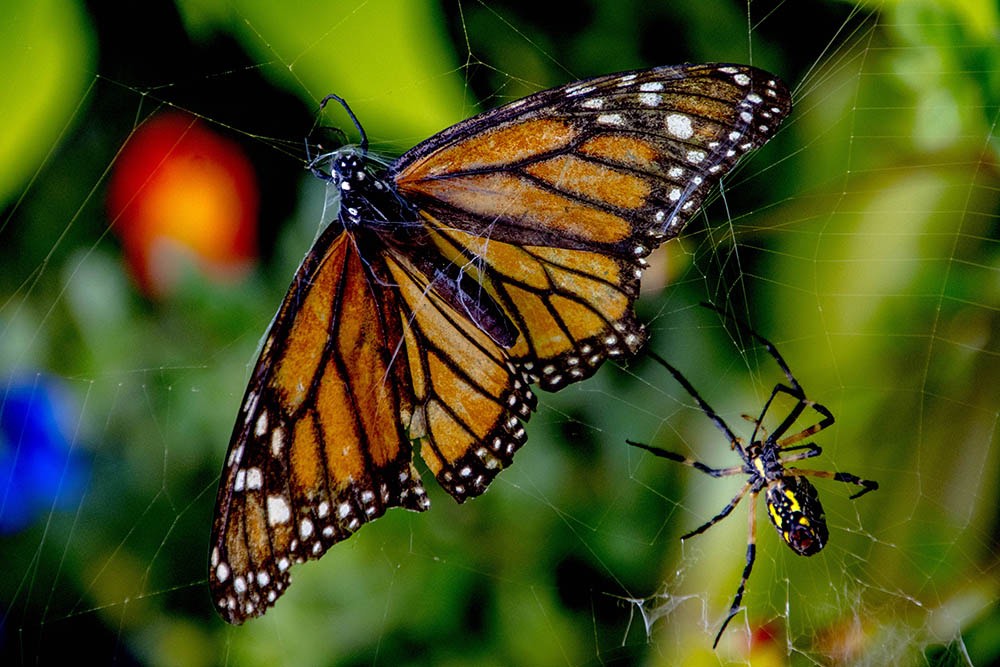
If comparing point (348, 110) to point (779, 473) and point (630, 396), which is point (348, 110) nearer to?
point (630, 396)

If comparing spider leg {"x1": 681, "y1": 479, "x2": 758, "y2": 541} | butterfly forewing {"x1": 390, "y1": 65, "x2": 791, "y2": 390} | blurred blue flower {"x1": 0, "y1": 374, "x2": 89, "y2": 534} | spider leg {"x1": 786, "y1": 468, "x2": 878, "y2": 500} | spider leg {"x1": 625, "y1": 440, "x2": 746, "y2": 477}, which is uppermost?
butterfly forewing {"x1": 390, "y1": 65, "x2": 791, "y2": 390}

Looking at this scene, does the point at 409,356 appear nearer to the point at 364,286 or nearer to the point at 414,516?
the point at 364,286

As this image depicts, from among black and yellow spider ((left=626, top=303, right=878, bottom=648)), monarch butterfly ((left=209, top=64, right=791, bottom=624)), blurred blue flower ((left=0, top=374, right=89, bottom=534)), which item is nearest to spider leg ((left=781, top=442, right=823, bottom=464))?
black and yellow spider ((left=626, top=303, right=878, bottom=648))

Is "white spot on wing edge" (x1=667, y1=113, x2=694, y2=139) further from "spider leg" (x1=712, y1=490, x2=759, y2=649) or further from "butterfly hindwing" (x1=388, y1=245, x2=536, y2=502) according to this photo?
"spider leg" (x1=712, y1=490, x2=759, y2=649)

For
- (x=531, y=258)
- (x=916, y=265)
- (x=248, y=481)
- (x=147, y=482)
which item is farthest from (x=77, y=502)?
(x=916, y=265)

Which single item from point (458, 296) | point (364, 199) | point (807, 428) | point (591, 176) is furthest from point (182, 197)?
point (807, 428)

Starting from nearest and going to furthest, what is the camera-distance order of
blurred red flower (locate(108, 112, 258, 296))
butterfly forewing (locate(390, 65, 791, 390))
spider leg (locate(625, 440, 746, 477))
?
butterfly forewing (locate(390, 65, 791, 390))
blurred red flower (locate(108, 112, 258, 296))
spider leg (locate(625, 440, 746, 477))

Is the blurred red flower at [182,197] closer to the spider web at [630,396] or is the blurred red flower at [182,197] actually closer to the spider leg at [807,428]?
the spider web at [630,396]
